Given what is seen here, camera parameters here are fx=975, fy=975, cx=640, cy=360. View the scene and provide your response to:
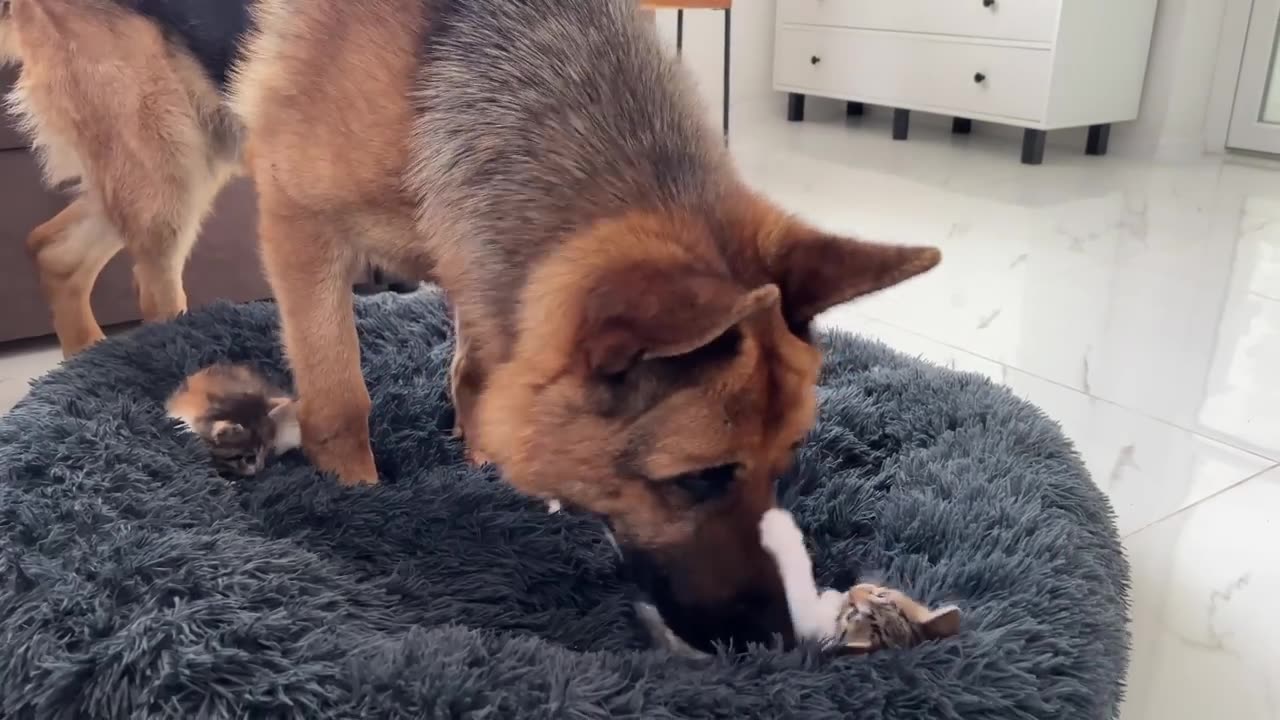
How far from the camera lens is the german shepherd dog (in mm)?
1130

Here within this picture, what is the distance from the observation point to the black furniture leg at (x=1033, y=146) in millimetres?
5031

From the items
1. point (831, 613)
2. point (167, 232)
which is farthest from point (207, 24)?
point (831, 613)

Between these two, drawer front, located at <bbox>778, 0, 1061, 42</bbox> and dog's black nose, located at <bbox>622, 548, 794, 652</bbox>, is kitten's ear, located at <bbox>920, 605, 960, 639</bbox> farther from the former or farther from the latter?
drawer front, located at <bbox>778, 0, 1061, 42</bbox>

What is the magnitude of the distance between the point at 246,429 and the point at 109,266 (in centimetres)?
115

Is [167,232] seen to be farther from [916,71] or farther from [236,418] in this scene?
[916,71]

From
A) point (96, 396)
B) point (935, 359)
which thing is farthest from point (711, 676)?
point (935, 359)

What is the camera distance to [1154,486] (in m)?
1.94

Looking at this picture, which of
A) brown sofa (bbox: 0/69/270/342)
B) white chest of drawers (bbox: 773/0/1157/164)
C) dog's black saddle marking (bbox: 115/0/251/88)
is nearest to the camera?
dog's black saddle marking (bbox: 115/0/251/88)

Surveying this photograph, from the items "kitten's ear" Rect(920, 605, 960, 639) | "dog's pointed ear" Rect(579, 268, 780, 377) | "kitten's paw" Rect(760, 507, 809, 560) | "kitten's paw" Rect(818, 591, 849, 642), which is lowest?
"kitten's paw" Rect(818, 591, 849, 642)

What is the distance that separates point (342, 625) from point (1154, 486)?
5.20 feet

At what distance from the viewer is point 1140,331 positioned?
2.77m

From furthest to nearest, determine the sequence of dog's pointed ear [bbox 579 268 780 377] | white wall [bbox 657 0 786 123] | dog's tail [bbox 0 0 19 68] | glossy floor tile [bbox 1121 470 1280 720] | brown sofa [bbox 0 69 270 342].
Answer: white wall [bbox 657 0 786 123] < brown sofa [bbox 0 69 270 342] < dog's tail [bbox 0 0 19 68] < glossy floor tile [bbox 1121 470 1280 720] < dog's pointed ear [bbox 579 268 780 377]

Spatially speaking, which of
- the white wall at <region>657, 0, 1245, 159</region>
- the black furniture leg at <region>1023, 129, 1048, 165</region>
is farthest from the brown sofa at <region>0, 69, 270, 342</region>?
the black furniture leg at <region>1023, 129, 1048, 165</region>

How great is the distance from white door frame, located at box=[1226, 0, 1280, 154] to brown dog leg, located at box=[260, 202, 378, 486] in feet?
16.6
